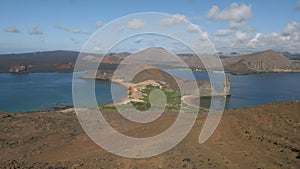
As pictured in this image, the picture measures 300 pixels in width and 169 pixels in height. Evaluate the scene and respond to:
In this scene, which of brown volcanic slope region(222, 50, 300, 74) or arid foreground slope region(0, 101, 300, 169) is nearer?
arid foreground slope region(0, 101, 300, 169)

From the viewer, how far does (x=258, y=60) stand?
491 ft

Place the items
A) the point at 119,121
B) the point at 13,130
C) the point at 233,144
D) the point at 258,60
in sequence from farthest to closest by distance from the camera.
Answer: the point at 258,60
the point at 119,121
the point at 13,130
the point at 233,144

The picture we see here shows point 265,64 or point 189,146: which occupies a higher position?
point 265,64

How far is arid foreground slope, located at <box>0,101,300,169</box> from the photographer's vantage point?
10.4 metres

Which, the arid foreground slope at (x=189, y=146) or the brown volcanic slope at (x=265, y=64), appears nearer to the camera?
the arid foreground slope at (x=189, y=146)

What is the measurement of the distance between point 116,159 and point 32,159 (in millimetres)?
3744

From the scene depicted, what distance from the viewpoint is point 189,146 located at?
39.8ft

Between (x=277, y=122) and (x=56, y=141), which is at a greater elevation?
(x=277, y=122)

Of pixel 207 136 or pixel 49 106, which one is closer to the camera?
pixel 207 136

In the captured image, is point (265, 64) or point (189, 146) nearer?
point (189, 146)

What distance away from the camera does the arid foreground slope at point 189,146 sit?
10.4 metres

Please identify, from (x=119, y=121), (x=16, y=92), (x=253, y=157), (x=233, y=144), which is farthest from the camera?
(x=16, y=92)

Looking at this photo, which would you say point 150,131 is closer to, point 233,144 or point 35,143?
point 233,144

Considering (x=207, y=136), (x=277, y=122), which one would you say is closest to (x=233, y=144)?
(x=207, y=136)
